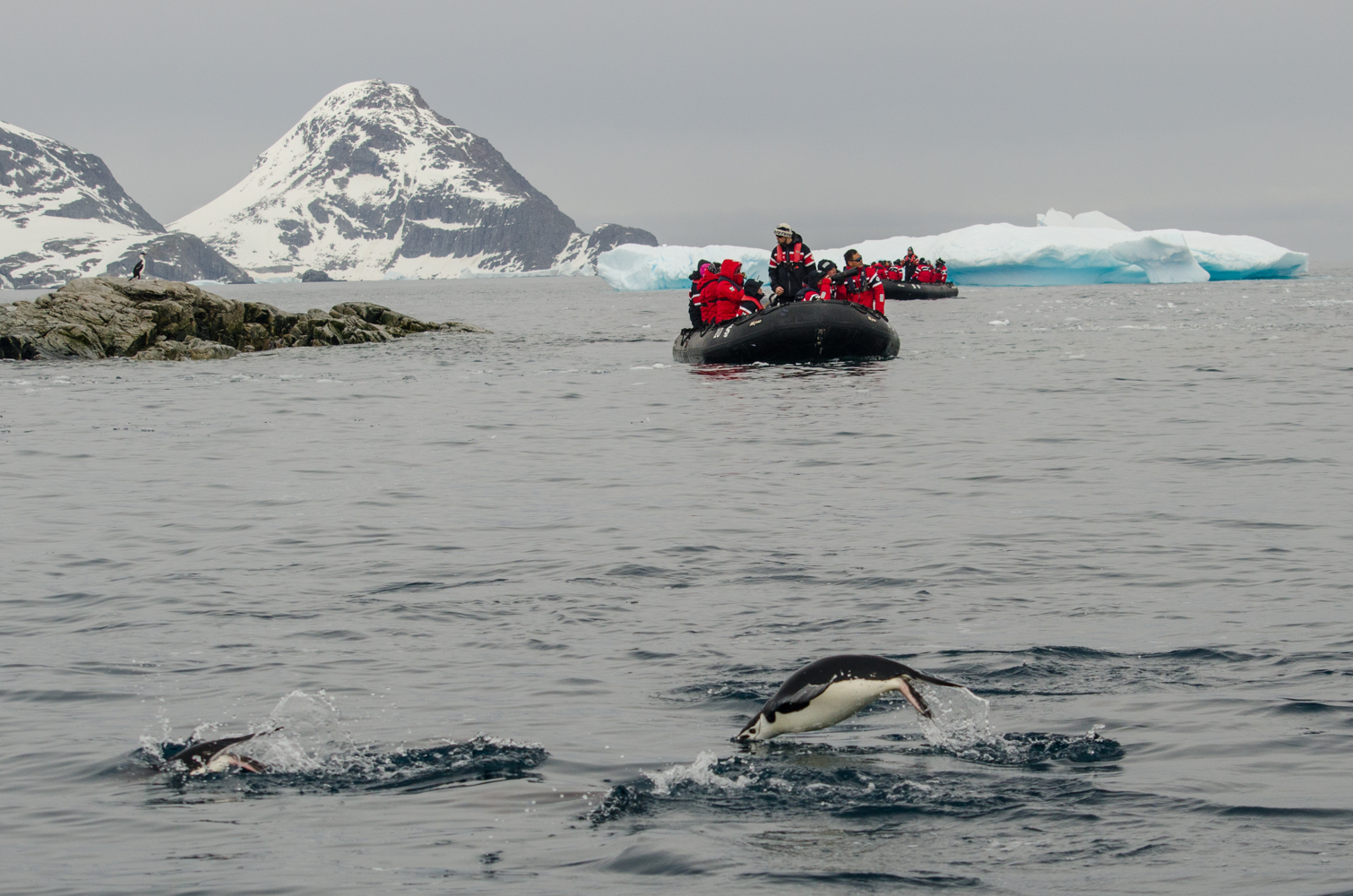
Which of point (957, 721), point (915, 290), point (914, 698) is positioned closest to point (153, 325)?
point (957, 721)

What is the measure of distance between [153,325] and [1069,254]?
174 feet

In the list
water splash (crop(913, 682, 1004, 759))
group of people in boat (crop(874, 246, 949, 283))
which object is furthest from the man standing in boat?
group of people in boat (crop(874, 246, 949, 283))

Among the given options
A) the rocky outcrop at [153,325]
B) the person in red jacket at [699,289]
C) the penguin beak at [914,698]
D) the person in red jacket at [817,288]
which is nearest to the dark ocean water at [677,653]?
the penguin beak at [914,698]

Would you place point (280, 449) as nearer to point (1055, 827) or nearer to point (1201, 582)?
point (1201, 582)

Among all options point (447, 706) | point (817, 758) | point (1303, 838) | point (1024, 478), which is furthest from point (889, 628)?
point (1024, 478)

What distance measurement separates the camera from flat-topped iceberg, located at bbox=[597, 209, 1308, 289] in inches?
2894

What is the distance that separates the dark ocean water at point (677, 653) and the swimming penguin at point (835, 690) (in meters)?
0.18

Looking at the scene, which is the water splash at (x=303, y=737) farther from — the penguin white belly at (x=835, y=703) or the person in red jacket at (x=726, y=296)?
the person in red jacket at (x=726, y=296)

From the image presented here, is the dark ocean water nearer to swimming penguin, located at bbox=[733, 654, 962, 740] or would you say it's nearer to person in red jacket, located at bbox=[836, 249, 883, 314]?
swimming penguin, located at bbox=[733, 654, 962, 740]

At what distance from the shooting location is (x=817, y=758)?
5.39 meters

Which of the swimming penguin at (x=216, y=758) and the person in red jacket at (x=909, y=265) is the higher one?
the person in red jacket at (x=909, y=265)

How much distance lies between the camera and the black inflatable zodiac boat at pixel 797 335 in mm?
26766

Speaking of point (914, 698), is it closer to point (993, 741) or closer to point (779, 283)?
point (993, 741)

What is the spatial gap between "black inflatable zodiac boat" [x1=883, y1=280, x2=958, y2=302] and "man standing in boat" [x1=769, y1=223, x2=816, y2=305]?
35256 mm
